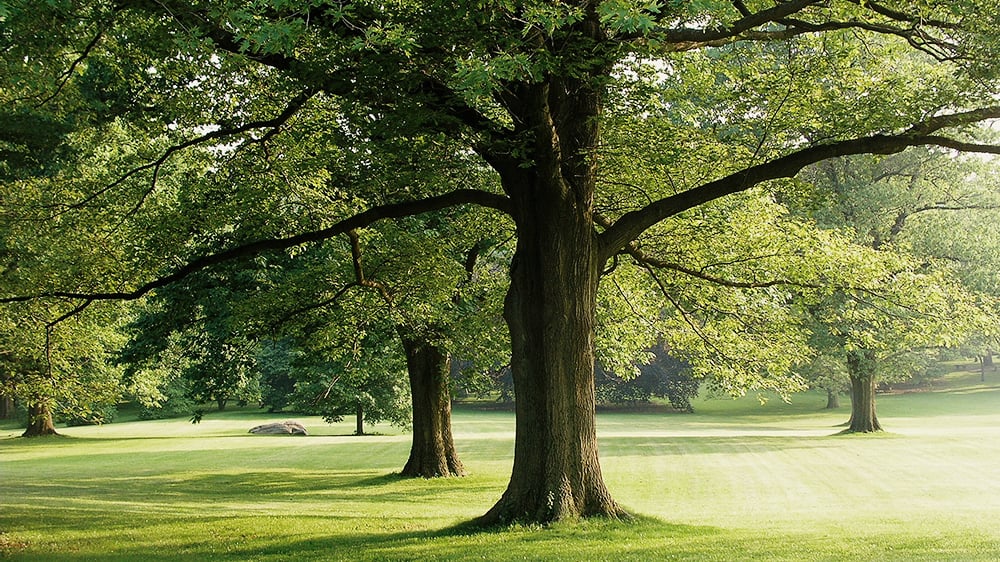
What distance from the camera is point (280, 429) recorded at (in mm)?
47750

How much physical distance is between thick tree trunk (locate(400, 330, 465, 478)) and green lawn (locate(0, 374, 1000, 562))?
0.75 metres

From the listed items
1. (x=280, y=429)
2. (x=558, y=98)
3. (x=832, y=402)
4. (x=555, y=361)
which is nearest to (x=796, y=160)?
(x=558, y=98)

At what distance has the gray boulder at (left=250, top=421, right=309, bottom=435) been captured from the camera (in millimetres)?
47281

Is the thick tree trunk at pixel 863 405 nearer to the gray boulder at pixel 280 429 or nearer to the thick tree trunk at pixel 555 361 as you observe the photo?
the thick tree trunk at pixel 555 361

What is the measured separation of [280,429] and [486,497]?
103 feet

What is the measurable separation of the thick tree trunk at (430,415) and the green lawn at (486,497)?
75 centimetres

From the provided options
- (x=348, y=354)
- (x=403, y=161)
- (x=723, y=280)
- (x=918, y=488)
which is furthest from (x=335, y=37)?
(x=918, y=488)

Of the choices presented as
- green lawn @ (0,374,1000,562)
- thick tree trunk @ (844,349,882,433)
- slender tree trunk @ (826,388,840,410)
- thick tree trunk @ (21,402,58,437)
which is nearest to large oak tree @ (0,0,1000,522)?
green lawn @ (0,374,1000,562)

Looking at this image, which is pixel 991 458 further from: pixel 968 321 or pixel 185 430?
pixel 185 430

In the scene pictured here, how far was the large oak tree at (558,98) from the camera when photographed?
9562mm

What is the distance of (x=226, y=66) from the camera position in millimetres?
13289

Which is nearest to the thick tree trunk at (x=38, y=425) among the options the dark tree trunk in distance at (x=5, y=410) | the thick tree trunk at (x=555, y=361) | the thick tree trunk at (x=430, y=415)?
the dark tree trunk in distance at (x=5, y=410)

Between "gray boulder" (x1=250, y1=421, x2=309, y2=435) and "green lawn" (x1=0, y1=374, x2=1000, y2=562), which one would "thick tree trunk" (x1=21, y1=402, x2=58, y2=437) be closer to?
"green lawn" (x1=0, y1=374, x2=1000, y2=562)

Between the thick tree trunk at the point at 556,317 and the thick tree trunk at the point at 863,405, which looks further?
the thick tree trunk at the point at 863,405
